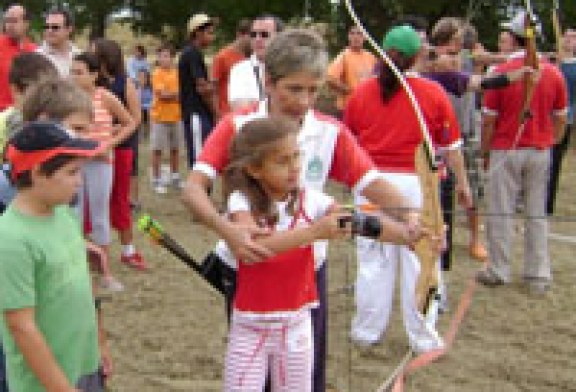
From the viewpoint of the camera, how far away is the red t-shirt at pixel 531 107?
17.4 feet

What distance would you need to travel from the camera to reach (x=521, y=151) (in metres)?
5.38

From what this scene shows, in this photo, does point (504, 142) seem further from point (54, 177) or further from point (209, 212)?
point (54, 177)

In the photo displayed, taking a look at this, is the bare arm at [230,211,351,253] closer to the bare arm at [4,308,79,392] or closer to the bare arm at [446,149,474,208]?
the bare arm at [4,308,79,392]

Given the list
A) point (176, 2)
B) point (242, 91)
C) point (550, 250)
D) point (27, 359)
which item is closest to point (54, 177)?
point (27, 359)

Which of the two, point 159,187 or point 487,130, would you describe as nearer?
point 487,130

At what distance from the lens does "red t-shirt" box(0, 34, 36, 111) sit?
596cm

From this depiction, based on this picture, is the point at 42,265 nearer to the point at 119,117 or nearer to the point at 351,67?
the point at 119,117

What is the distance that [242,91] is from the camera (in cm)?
419

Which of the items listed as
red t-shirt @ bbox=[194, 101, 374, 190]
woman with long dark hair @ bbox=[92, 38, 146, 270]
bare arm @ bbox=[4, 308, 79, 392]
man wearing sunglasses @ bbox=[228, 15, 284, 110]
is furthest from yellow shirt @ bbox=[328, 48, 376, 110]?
bare arm @ bbox=[4, 308, 79, 392]

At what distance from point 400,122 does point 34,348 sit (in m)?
2.52

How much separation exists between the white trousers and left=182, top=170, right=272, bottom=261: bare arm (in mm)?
1993

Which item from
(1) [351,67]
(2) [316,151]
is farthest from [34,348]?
(1) [351,67]

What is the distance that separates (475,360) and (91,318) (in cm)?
257

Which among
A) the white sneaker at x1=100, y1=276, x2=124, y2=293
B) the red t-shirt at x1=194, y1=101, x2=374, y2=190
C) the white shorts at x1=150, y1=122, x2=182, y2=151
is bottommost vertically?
the white sneaker at x1=100, y1=276, x2=124, y2=293
